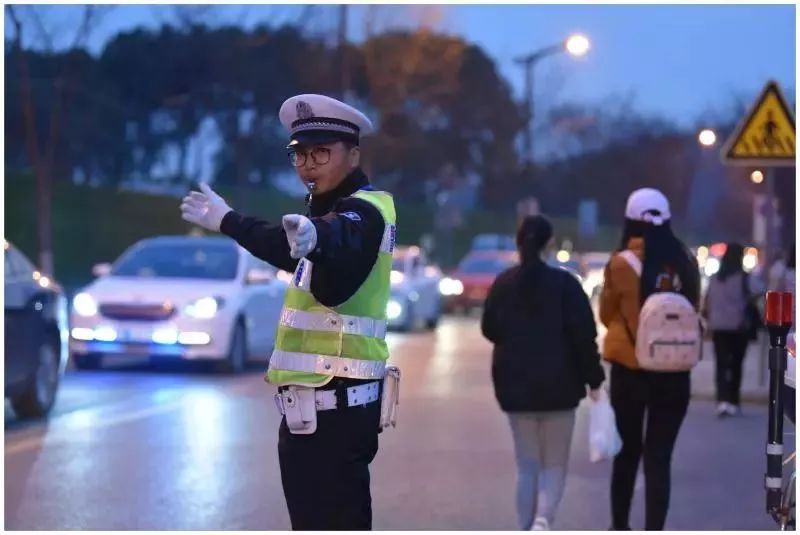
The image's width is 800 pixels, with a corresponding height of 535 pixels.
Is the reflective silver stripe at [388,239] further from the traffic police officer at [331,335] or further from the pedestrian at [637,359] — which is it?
the pedestrian at [637,359]

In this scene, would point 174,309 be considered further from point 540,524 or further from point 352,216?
point 352,216

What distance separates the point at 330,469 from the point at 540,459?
301 centimetres

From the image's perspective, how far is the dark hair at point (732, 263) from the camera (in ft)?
44.7

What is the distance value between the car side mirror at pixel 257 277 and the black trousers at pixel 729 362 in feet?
18.9

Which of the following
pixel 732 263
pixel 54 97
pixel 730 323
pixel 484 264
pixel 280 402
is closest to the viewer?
pixel 280 402

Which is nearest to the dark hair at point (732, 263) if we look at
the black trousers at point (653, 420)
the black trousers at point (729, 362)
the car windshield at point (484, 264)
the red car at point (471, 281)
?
the black trousers at point (729, 362)

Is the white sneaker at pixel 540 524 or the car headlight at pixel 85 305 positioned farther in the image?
the car headlight at pixel 85 305

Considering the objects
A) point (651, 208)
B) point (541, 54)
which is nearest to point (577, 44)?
point (541, 54)

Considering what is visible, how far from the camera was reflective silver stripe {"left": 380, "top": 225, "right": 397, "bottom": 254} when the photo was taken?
4.32m

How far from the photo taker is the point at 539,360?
699cm

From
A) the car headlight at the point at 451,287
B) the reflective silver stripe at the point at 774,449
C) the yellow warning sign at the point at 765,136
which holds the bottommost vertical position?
the car headlight at the point at 451,287

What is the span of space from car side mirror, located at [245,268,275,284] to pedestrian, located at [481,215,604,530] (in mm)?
10052

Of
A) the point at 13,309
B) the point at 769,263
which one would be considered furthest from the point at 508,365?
the point at 769,263

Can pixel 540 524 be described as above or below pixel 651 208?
below
